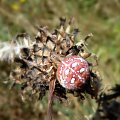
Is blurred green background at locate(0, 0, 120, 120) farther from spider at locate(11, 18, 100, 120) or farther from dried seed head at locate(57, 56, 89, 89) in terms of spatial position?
dried seed head at locate(57, 56, 89, 89)

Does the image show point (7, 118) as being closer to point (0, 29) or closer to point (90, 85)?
point (0, 29)

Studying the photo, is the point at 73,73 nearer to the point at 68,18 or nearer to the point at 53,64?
the point at 53,64

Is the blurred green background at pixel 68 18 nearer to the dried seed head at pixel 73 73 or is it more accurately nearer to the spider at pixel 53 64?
the spider at pixel 53 64

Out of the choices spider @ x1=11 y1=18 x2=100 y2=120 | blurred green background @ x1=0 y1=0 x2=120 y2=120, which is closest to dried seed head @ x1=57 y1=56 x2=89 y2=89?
spider @ x1=11 y1=18 x2=100 y2=120

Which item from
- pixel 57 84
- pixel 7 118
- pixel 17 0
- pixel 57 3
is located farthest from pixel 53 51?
pixel 17 0

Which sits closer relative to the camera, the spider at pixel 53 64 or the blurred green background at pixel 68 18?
the spider at pixel 53 64

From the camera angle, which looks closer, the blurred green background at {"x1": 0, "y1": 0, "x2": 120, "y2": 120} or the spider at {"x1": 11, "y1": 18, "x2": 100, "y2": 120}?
the spider at {"x1": 11, "y1": 18, "x2": 100, "y2": 120}

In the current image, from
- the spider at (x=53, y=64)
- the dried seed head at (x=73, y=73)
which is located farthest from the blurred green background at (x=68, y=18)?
the dried seed head at (x=73, y=73)
